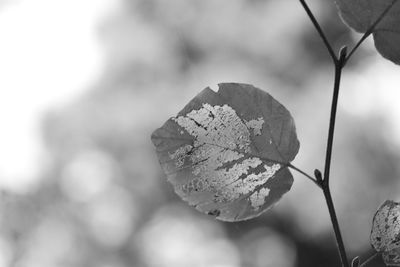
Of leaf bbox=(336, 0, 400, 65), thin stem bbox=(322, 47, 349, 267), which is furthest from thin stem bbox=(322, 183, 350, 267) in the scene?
leaf bbox=(336, 0, 400, 65)

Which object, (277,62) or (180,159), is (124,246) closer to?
(277,62)

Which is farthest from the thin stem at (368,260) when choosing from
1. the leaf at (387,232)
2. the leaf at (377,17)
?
the leaf at (377,17)

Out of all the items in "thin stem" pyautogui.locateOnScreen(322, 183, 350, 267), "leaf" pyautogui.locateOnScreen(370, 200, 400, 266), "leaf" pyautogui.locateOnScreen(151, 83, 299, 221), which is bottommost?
"leaf" pyautogui.locateOnScreen(370, 200, 400, 266)

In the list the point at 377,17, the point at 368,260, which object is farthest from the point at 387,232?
the point at 377,17

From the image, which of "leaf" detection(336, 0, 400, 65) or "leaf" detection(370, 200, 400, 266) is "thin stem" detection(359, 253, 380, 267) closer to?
"leaf" detection(370, 200, 400, 266)

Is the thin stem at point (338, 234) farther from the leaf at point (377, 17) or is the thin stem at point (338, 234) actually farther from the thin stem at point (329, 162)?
the leaf at point (377, 17)

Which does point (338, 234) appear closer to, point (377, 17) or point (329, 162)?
point (329, 162)
